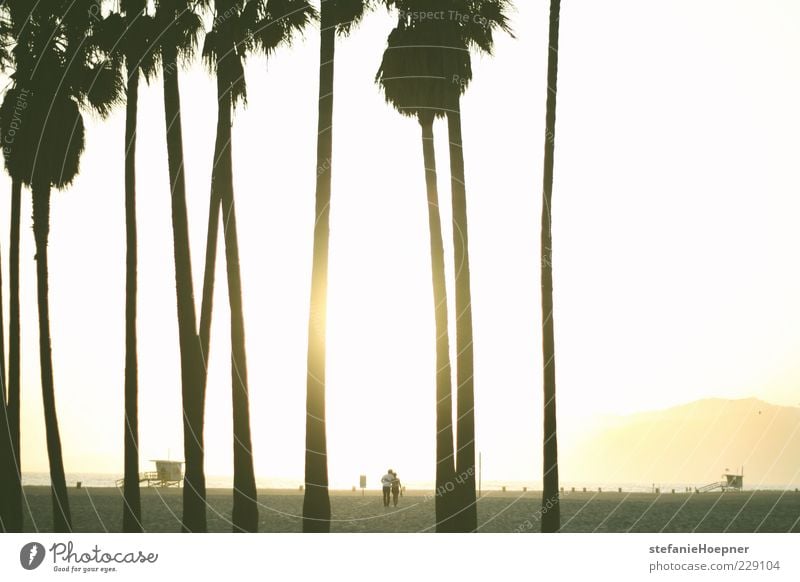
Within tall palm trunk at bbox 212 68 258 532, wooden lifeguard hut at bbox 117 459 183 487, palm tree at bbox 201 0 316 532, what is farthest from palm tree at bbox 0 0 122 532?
wooden lifeguard hut at bbox 117 459 183 487

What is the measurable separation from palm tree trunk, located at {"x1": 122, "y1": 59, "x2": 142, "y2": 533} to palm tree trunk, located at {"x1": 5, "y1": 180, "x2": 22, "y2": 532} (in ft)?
9.56

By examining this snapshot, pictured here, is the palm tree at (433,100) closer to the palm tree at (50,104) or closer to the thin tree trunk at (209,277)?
the thin tree trunk at (209,277)

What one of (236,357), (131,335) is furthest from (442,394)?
(131,335)

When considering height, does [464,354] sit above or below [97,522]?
above

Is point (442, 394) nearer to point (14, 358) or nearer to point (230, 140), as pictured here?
point (230, 140)

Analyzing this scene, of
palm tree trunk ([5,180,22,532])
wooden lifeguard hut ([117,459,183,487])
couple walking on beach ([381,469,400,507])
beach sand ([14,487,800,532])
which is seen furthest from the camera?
wooden lifeguard hut ([117,459,183,487])

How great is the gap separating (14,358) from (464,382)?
37.9 feet

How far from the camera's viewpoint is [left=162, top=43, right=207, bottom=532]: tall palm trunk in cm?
2120

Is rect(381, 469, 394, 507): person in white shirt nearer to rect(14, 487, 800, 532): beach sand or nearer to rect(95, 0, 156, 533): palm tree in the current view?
rect(14, 487, 800, 532): beach sand

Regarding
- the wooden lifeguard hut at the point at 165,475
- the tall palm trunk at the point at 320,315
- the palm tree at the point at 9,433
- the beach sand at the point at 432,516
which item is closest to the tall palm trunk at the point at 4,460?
the palm tree at the point at 9,433

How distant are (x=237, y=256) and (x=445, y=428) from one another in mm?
5541
